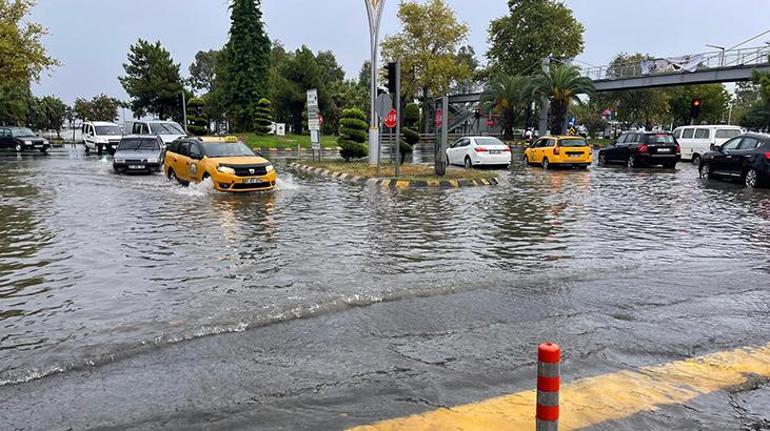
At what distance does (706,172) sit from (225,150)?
599 inches

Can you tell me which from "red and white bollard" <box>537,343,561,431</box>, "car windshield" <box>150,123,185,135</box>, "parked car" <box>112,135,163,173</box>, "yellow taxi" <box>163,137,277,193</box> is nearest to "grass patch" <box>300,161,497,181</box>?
"yellow taxi" <box>163,137,277,193</box>

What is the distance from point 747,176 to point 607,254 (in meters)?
11.4

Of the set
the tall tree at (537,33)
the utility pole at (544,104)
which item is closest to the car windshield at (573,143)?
the utility pole at (544,104)

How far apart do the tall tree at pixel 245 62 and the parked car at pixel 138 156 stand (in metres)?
28.5

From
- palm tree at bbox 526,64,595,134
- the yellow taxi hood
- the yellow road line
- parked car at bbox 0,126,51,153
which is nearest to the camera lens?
the yellow road line

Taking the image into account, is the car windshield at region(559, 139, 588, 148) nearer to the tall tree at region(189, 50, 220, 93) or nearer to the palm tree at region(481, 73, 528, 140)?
the palm tree at region(481, 73, 528, 140)

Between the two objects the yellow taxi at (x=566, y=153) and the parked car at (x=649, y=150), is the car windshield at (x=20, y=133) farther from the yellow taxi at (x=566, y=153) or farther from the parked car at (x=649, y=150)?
the parked car at (x=649, y=150)

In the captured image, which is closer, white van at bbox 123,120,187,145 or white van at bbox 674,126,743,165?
white van at bbox 674,126,743,165

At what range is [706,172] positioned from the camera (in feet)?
62.0

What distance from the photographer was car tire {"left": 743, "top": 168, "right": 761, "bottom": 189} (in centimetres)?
1628

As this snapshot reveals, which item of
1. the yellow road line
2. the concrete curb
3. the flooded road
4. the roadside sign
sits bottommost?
the yellow road line

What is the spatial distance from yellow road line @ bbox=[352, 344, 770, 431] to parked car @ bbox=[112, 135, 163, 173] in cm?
1897

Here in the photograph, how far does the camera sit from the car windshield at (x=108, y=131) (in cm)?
3244

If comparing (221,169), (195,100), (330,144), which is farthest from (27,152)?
(221,169)
